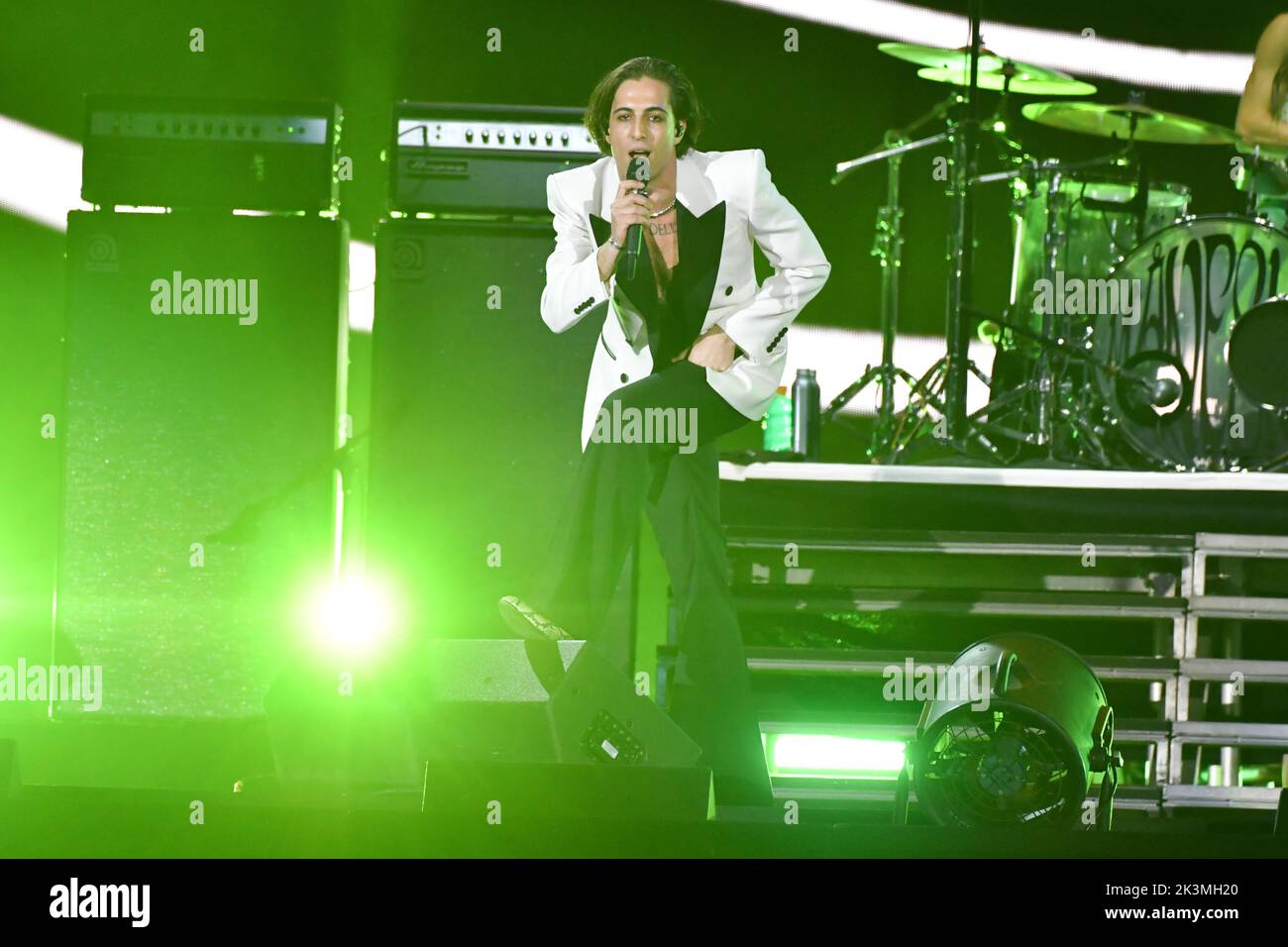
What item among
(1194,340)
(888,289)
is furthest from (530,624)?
(1194,340)

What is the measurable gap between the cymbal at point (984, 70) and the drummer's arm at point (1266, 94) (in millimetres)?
1036

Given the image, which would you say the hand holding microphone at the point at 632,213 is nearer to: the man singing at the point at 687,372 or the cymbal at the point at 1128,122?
the man singing at the point at 687,372

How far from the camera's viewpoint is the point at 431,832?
6.43 feet

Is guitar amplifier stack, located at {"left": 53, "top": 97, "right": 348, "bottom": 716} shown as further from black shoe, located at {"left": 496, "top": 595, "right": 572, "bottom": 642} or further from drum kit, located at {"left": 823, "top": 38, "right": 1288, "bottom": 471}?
drum kit, located at {"left": 823, "top": 38, "right": 1288, "bottom": 471}

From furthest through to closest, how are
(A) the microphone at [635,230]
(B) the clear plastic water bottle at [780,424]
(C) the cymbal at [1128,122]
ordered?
(C) the cymbal at [1128,122] → (B) the clear plastic water bottle at [780,424] → (A) the microphone at [635,230]

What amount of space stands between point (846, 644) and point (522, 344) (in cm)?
92

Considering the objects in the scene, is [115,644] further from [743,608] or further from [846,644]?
[846,644]

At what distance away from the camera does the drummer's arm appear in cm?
313

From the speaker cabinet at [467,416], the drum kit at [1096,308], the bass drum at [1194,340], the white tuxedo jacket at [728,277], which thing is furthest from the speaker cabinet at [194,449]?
the bass drum at [1194,340]

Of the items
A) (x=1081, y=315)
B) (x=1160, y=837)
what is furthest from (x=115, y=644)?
(x=1081, y=315)

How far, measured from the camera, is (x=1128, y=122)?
4438 mm

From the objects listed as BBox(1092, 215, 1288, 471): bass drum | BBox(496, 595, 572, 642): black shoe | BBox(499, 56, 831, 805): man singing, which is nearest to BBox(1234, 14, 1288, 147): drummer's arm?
BBox(1092, 215, 1288, 471): bass drum

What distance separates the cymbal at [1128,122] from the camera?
4.39 metres
